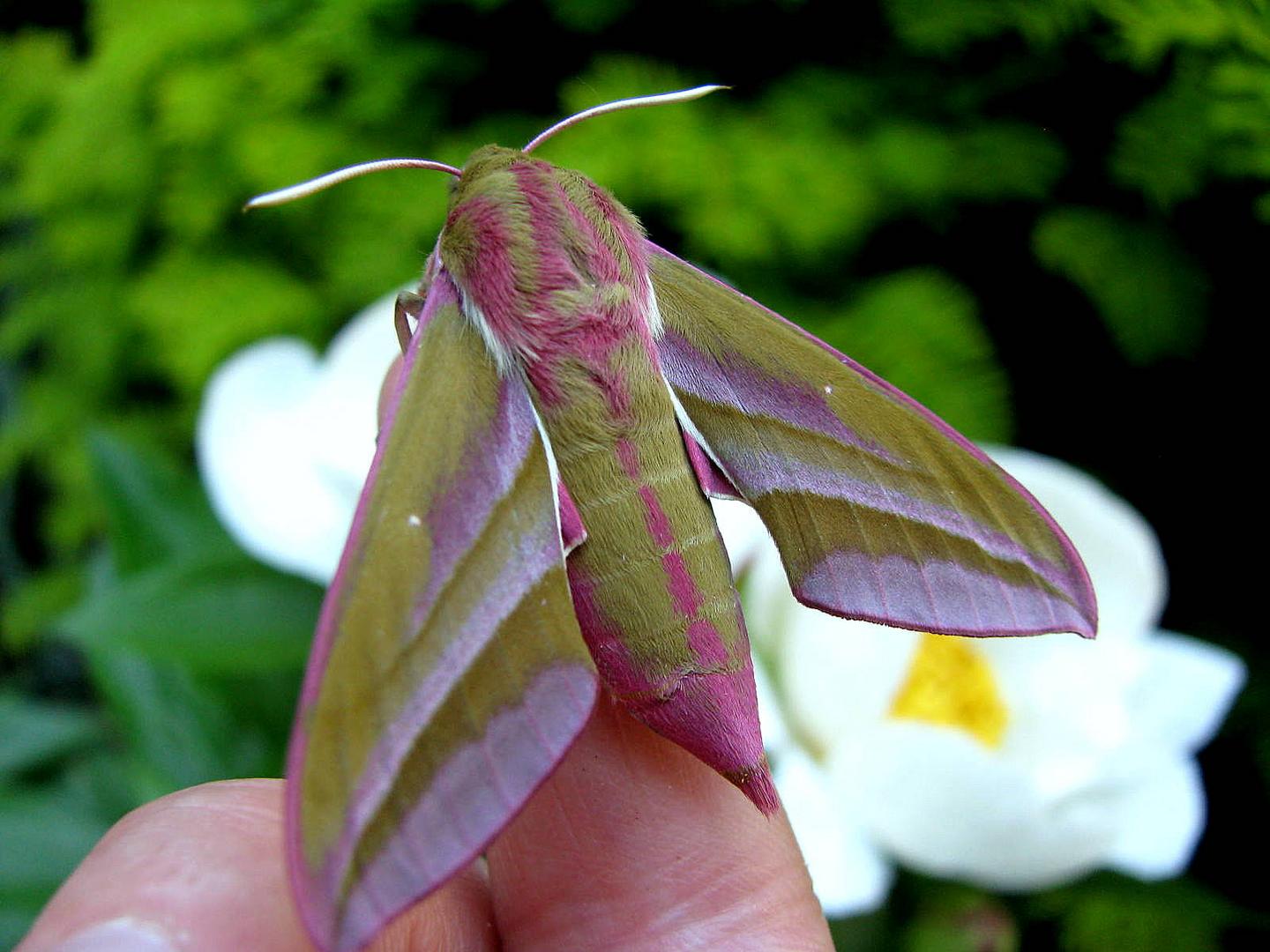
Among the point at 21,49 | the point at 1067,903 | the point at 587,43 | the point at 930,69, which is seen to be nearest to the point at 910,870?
the point at 1067,903

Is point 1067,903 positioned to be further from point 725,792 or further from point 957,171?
point 957,171

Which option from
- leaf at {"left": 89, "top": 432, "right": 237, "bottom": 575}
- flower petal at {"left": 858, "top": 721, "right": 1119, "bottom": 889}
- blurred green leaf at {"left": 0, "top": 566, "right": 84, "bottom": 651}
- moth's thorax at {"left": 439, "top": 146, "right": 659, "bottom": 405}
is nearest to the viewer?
moth's thorax at {"left": 439, "top": 146, "right": 659, "bottom": 405}

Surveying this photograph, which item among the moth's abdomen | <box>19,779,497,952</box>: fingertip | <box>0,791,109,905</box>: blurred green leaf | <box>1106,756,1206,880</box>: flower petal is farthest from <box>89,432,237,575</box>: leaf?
<box>1106,756,1206,880</box>: flower petal

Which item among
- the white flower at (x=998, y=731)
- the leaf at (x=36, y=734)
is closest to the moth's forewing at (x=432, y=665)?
the white flower at (x=998, y=731)

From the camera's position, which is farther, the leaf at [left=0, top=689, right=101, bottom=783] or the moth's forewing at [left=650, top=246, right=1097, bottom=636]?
the leaf at [left=0, top=689, right=101, bottom=783]

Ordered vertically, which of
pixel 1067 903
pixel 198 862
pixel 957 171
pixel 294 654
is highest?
pixel 957 171

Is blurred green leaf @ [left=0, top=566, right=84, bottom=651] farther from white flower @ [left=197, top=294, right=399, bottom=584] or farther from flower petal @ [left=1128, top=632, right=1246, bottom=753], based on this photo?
flower petal @ [left=1128, top=632, right=1246, bottom=753]

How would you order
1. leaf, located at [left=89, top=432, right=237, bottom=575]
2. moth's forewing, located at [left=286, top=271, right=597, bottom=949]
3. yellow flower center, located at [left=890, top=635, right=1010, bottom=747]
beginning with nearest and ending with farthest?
moth's forewing, located at [left=286, top=271, right=597, bottom=949] → yellow flower center, located at [left=890, top=635, right=1010, bottom=747] → leaf, located at [left=89, top=432, right=237, bottom=575]
